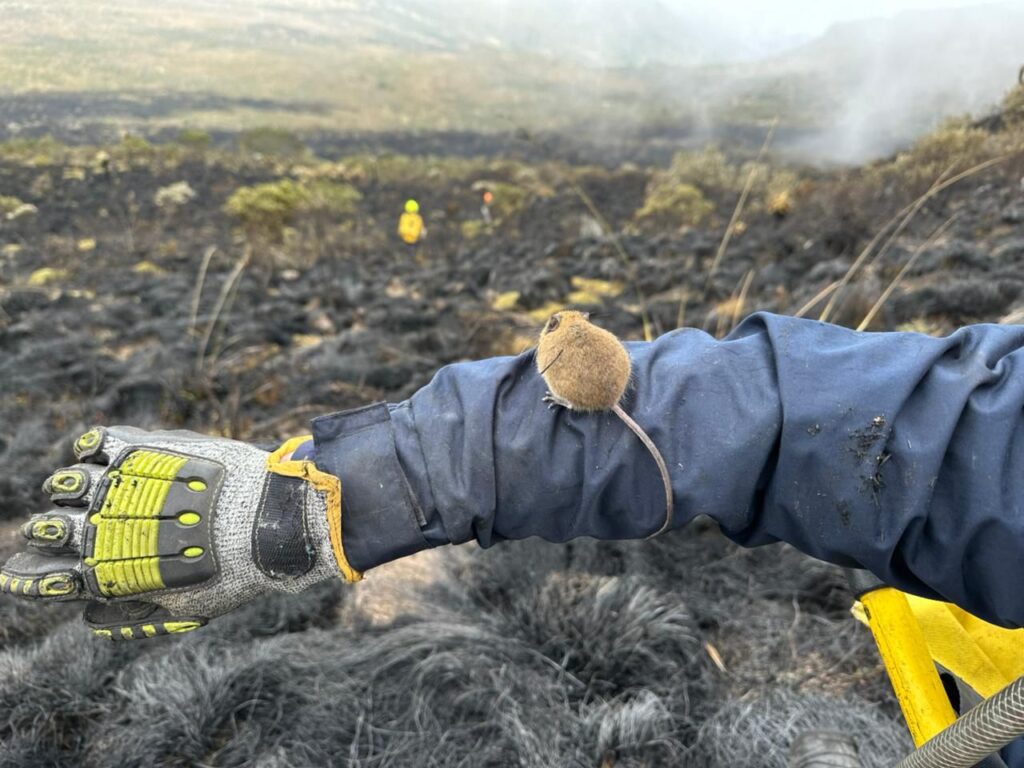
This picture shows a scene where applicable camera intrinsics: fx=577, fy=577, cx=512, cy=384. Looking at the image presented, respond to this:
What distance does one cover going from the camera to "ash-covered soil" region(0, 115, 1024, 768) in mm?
1684

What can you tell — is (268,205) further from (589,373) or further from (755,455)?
(755,455)

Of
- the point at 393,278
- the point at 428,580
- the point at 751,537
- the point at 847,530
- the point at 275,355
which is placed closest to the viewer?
the point at 847,530

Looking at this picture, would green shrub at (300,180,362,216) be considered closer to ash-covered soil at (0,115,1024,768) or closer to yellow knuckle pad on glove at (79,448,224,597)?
ash-covered soil at (0,115,1024,768)

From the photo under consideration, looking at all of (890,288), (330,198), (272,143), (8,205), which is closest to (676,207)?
(330,198)

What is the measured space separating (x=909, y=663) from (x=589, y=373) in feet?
2.64

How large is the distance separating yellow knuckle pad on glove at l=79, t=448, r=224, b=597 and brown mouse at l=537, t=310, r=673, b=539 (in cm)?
73

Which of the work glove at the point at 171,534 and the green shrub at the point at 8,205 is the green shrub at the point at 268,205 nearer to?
the green shrub at the point at 8,205

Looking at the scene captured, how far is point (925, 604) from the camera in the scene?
125 centimetres

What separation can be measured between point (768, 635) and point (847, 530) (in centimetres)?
134

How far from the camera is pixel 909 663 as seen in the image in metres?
1.08

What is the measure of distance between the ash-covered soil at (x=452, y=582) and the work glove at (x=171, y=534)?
27.7 inches

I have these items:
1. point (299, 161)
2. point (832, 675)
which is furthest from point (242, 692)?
point (299, 161)

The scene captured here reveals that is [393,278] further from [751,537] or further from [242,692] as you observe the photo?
[751,537]

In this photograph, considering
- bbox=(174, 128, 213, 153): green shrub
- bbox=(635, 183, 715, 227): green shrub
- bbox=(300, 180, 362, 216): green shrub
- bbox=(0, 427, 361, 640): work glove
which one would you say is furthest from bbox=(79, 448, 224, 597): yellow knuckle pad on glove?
bbox=(174, 128, 213, 153): green shrub
